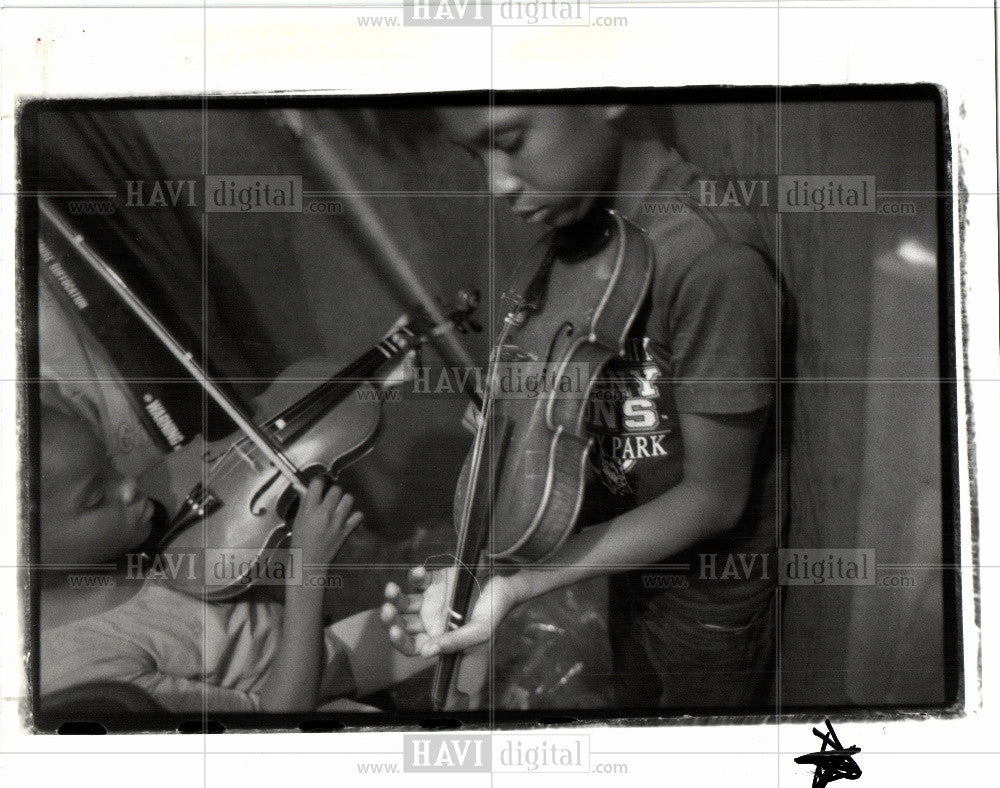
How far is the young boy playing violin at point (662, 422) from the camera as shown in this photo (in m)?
1.38

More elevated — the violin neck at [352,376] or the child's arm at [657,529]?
the violin neck at [352,376]

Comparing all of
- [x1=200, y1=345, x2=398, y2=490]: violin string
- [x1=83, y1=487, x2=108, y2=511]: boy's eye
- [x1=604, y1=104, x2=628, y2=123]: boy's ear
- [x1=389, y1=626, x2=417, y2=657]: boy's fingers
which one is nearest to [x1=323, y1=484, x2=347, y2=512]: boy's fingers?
[x1=200, y1=345, x2=398, y2=490]: violin string

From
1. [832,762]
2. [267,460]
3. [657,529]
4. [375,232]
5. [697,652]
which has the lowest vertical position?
[832,762]

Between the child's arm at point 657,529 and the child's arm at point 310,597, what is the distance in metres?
0.12

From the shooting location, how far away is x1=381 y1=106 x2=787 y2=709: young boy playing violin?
138cm

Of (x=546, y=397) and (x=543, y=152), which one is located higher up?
(x=543, y=152)

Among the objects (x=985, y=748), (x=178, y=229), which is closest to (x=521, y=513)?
(x=178, y=229)

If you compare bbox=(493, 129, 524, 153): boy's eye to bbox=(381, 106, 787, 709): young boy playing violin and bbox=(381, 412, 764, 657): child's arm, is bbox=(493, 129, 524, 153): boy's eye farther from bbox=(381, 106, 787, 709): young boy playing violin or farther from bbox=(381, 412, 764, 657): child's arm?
bbox=(381, 412, 764, 657): child's arm

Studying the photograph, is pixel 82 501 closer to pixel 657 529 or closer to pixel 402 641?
pixel 402 641

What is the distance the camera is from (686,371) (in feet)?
4.54

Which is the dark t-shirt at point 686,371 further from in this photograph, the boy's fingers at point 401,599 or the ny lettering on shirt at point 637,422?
the boy's fingers at point 401,599

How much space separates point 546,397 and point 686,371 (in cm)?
25

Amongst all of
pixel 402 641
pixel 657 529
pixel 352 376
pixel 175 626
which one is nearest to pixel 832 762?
pixel 657 529

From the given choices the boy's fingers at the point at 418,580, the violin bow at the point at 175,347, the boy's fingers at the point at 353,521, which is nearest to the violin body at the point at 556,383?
the boy's fingers at the point at 418,580
